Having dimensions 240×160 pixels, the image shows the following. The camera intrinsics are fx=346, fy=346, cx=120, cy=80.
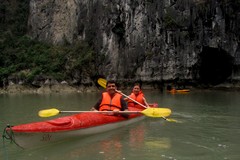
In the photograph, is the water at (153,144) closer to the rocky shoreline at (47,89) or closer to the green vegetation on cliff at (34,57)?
the rocky shoreline at (47,89)

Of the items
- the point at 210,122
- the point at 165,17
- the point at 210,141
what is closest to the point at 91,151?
the point at 210,141

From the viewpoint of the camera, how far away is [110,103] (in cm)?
1038

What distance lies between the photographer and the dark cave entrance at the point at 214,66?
30.0 metres

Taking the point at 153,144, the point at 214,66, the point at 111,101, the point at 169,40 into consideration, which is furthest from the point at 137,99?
the point at 214,66

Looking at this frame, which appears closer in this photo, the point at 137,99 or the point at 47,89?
the point at 137,99

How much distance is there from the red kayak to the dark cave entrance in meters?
21.4

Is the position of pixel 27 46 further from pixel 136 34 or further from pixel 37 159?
pixel 37 159

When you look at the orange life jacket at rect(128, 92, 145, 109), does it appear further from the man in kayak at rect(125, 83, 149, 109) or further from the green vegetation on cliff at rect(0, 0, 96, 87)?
the green vegetation on cliff at rect(0, 0, 96, 87)

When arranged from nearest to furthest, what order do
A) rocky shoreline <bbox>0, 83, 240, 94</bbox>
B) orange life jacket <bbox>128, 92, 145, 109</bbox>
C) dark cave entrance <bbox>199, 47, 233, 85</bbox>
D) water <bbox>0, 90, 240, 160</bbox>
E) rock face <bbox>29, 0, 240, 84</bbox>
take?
water <bbox>0, 90, 240, 160</bbox> < orange life jacket <bbox>128, 92, 145, 109</bbox> < rock face <bbox>29, 0, 240, 84</bbox> < dark cave entrance <bbox>199, 47, 233, 85</bbox> < rocky shoreline <bbox>0, 83, 240, 94</bbox>

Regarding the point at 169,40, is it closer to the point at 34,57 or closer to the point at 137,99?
the point at 34,57

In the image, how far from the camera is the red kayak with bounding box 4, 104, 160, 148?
25.0 ft

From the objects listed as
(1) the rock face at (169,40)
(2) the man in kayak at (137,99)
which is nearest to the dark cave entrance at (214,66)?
(1) the rock face at (169,40)

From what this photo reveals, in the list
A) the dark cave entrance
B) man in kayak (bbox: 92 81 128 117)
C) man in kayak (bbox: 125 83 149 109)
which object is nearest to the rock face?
the dark cave entrance

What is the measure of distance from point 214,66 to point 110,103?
74.1 ft
